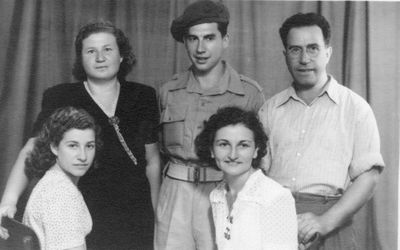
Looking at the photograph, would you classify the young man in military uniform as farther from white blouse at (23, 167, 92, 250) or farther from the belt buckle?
white blouse at (23, 167, 92, 250)

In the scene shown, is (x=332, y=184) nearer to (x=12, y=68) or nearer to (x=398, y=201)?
(x=398, y=201)

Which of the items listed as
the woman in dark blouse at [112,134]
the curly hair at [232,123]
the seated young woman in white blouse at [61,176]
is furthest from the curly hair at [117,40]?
the curly hair at [232,123]

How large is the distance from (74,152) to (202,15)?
0.35 m

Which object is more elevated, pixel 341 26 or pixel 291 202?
pixel 341 26

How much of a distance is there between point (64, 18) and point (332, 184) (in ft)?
2.25

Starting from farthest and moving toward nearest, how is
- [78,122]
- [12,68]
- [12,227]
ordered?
[12,68], [78,122], [12,227]

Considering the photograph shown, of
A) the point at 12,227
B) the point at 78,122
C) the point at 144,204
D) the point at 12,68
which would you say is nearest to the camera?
the point at 12,227

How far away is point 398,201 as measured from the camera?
986mm

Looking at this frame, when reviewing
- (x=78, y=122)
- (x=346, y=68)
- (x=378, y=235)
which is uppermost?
(x=346, y=68)

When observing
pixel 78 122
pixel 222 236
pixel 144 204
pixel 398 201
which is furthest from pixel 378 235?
pixel 78 122

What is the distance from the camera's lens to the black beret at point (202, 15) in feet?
2.99

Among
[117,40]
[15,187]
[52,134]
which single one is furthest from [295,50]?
[15,187]

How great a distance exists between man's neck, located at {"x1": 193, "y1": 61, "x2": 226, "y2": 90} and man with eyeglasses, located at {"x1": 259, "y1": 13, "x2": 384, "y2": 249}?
0.39 ft

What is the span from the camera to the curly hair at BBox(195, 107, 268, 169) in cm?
82
